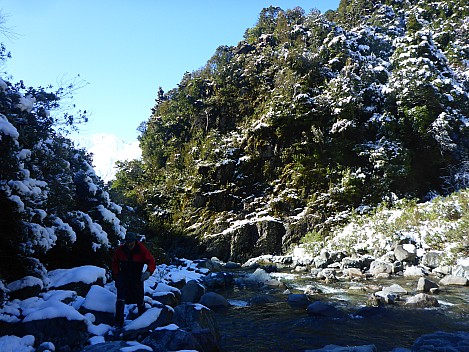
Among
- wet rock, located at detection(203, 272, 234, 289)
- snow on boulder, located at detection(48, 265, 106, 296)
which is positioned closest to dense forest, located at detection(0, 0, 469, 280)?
wet rock, located at detection(203, 272, 234, 289)

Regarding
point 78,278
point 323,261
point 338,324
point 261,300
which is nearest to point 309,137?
point 323,261

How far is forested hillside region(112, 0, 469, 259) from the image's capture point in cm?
1922

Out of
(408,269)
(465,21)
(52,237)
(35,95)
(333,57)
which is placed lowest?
(408,269)

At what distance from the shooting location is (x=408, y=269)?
11.1 metres

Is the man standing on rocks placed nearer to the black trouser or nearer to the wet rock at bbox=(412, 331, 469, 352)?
the black trouser

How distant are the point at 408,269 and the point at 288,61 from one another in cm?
2029

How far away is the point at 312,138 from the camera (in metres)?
21.5

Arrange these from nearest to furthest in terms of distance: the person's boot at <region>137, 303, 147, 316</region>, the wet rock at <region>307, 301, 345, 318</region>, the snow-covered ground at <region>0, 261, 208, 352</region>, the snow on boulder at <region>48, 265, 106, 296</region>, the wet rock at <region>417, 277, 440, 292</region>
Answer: the snow-covered ground at <region>0, 261, 208, 352</region>
the person's boot at <region>137, 303, 147, 316</region>
the snow on boulder at <region>48, 265, 106, 296</region>
the wet rock at <region>307, 301, 345, 318</region>
the wet rock at <region>417, 277, 440, 292</region>

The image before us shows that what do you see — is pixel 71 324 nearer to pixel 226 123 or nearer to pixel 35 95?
pixel 35 95

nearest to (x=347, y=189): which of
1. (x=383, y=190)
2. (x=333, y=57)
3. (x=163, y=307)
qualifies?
(x=383, y=190)

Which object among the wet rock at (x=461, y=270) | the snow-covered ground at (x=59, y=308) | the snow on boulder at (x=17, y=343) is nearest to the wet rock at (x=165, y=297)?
the snow-covered ground at (x=59, y=308)

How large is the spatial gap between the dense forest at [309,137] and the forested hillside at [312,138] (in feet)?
0.28

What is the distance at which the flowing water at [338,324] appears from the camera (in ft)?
17.0

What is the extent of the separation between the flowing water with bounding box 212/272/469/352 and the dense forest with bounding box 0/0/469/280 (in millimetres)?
5970
